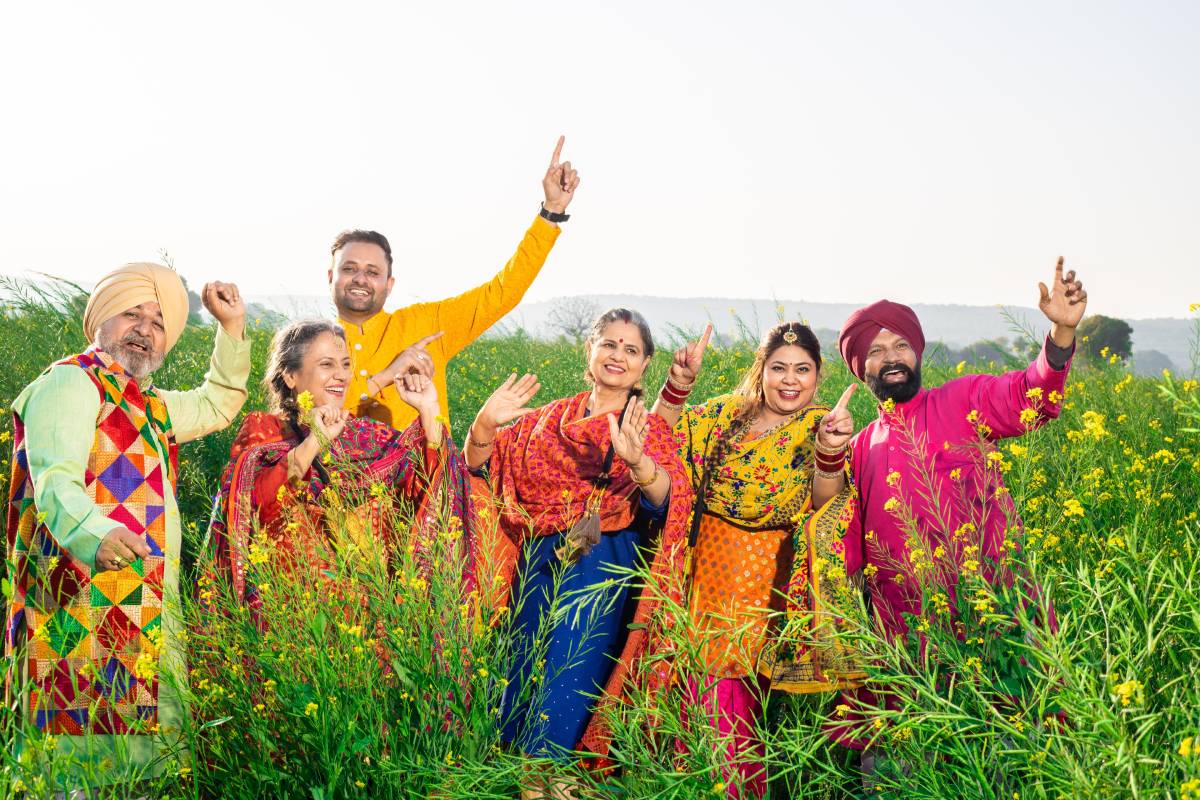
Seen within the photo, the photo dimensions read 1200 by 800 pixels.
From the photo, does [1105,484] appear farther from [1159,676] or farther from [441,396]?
[441,396]

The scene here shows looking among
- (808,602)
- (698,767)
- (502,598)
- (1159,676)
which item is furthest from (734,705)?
(1159,676)

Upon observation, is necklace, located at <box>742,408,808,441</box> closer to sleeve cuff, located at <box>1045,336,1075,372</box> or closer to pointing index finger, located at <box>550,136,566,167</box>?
sleeve cuff, located at <box>1045,336,1075,372</box>

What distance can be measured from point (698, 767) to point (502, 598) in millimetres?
1247

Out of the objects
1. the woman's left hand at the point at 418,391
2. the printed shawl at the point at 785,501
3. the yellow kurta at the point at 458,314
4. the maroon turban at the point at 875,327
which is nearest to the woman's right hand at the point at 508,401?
the woman's left hand at the point at 418,391

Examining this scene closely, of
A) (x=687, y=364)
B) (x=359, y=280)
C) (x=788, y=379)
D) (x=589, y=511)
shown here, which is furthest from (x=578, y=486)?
(x=359, y=280)

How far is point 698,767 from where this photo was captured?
2.12 meters

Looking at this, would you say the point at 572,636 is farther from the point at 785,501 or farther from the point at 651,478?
the point at 785,501

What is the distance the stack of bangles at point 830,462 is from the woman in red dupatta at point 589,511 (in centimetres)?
47

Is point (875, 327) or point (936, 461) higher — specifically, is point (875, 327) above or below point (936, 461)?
above

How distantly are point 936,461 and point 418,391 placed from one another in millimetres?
1748

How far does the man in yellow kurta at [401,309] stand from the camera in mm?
3904

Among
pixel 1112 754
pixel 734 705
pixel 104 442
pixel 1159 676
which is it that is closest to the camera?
pixel 1112 754

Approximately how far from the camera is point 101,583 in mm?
2572

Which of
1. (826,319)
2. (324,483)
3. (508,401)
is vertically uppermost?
(826,319)
